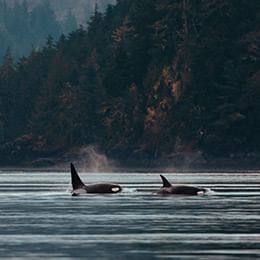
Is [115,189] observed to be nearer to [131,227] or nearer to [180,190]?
[180,190]

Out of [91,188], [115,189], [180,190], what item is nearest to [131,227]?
[180,190]

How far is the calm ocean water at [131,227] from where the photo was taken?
44.7 m

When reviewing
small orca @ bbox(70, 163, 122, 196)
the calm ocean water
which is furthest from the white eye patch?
the calm ocean water

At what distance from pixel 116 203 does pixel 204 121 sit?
418ft

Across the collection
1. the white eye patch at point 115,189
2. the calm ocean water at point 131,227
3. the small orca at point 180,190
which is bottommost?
the calm ocean water at point 131,227

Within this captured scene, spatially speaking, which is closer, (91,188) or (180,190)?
(180,190)

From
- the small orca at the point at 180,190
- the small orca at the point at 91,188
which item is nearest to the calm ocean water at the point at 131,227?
the small orca at the point at 180,190

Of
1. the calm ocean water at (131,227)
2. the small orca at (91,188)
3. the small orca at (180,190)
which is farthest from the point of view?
the small orca at (91,188)

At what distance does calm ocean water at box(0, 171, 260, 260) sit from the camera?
4469 centimetres

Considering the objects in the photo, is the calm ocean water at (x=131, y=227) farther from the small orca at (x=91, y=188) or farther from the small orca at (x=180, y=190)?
the small orca at (x=91, y=188)

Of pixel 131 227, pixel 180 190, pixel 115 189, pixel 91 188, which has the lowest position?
pixel 131 227

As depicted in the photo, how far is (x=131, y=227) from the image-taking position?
5381 centimetres

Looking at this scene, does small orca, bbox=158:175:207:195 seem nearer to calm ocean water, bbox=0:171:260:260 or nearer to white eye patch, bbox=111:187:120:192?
calm ocean water, bbox=0:171:260:260

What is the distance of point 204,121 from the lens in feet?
654
